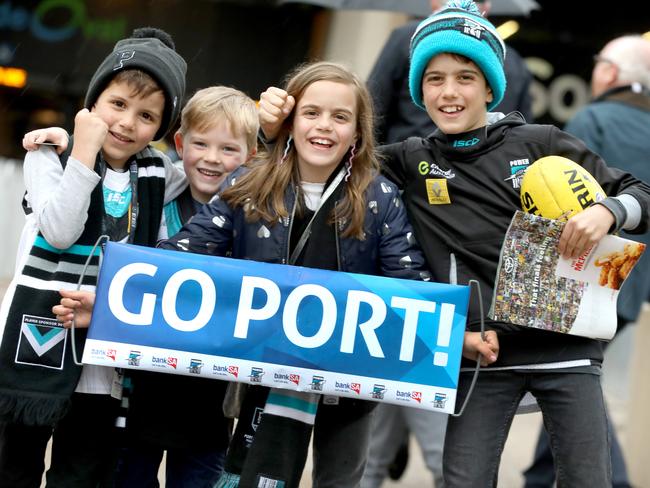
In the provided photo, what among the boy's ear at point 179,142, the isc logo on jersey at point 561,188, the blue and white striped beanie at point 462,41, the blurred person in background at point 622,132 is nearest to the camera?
the isc logo on jersey at point 561,188

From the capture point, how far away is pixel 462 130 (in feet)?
12.6

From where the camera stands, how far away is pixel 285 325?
3.62 metres

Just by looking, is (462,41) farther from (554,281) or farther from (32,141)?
(32,141)

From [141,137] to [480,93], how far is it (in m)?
1.29

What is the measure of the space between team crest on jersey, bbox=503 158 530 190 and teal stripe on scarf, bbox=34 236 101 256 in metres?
1.53

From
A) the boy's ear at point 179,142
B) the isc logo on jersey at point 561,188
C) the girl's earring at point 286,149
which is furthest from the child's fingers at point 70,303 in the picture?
the isc logo on jersey at point 561,188

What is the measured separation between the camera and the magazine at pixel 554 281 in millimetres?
3592

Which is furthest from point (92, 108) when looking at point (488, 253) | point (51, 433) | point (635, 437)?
point (635, 437)

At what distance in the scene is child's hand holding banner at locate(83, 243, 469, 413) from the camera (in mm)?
3605

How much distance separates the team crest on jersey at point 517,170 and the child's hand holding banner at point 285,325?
1.48ft

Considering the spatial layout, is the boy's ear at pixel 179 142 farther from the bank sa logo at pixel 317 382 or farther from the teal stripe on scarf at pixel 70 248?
the bank sa logo at pixel 317 382

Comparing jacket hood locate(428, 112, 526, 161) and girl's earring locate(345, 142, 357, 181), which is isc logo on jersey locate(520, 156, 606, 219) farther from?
girl's earring locate(345, 142, 357, 181)

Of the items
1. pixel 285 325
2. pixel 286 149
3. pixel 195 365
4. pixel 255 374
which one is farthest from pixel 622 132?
pixel 195 365

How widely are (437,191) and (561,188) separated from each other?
493 mm
